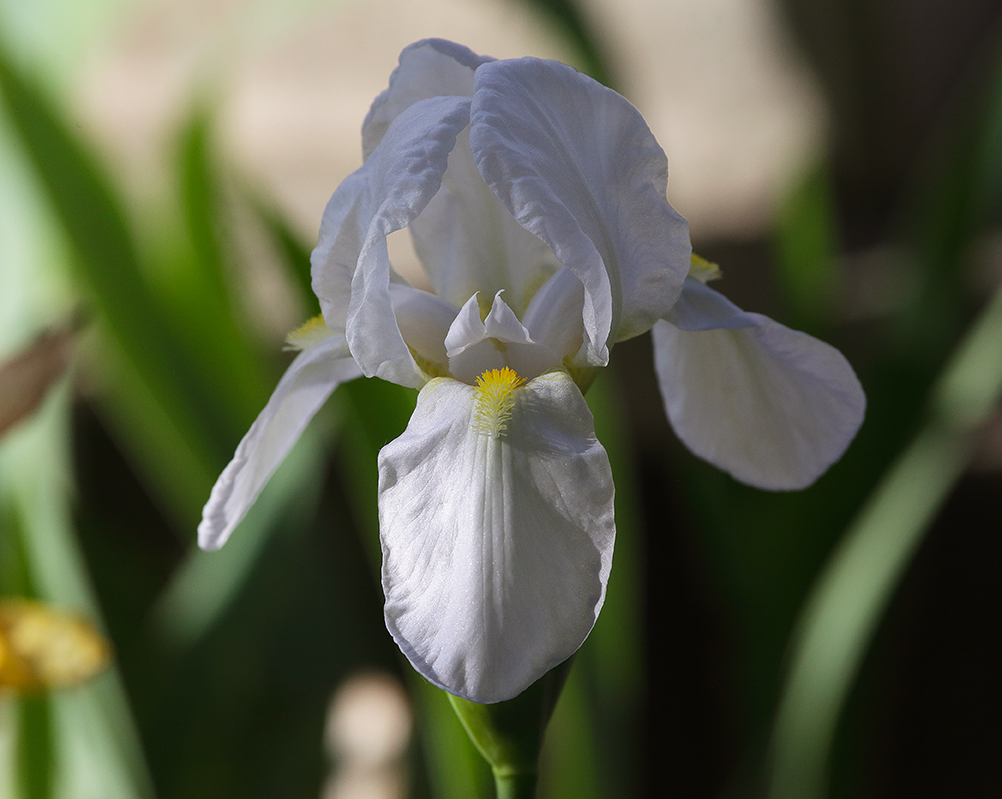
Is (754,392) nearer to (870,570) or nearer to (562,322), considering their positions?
(562,322)

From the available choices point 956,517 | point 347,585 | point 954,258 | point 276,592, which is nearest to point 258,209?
point 276,592

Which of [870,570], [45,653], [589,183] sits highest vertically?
[589,183]

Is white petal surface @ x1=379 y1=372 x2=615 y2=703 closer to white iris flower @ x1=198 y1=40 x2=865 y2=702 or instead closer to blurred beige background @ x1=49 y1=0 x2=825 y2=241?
white iris flower @ x1=198 y1=40 x2=865 y2=702

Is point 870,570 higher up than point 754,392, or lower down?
lower down

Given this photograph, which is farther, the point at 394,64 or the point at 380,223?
the point at 394,64

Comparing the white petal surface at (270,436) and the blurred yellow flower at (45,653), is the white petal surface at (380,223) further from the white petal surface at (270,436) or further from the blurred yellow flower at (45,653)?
the blurred yellow flower at (45,653)

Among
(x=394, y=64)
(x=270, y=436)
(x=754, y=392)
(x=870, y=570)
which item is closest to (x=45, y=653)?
(x=270, y=436)
